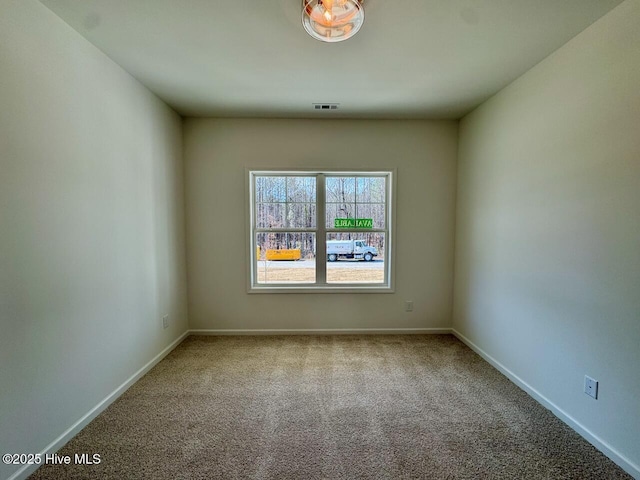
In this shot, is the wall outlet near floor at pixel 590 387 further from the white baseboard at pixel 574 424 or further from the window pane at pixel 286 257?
the window pane at pixel 286 257

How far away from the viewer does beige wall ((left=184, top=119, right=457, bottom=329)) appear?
325 centimetres

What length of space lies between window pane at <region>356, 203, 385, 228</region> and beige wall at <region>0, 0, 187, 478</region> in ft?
7.57

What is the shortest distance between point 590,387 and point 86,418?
10.8 ft

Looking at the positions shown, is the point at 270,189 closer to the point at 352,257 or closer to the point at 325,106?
the point at 325,106

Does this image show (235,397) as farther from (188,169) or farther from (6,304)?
(188,169)

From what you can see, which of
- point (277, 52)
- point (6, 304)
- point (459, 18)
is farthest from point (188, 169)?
point (459, 18)

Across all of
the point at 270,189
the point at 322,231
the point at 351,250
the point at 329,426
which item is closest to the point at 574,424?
the point at 329,426

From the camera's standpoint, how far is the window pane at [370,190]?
11.3ft

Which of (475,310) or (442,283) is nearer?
(475,310)

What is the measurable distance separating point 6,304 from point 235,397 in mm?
1512

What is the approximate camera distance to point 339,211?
346cm

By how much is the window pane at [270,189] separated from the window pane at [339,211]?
1.98 feet

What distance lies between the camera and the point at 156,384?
2314 millimetres

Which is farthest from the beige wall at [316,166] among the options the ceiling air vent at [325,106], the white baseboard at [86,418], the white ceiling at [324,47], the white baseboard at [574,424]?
the white baseboard at [574,424]
